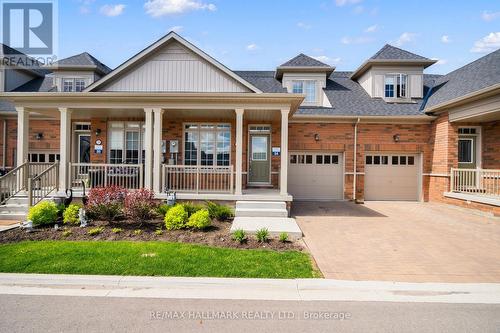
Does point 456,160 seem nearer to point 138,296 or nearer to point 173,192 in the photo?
point 173,192

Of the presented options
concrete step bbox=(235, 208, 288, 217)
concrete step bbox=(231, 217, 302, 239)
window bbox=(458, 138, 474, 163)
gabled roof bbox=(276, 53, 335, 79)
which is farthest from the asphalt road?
gabled roof bbox=(276, 53, 335, 79)

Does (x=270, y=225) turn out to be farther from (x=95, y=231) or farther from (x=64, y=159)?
(x=64, y=159)

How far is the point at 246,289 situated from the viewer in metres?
4.37

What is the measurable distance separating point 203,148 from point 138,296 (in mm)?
8698

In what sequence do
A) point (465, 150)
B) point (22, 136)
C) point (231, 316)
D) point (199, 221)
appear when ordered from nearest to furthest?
point (231, 316)
point (199, 221)
point (22, 136)
point (465, 150)

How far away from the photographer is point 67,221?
7.58m

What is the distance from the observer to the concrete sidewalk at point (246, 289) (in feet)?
13.6

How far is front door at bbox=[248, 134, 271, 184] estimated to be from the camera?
12.7 metres

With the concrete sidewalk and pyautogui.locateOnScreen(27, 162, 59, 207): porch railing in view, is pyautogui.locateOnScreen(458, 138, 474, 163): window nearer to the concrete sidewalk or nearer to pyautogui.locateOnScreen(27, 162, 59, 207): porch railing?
the concrete sidewalk

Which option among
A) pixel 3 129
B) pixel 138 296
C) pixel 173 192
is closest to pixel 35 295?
pixel 138 296

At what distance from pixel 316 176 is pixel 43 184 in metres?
10.4

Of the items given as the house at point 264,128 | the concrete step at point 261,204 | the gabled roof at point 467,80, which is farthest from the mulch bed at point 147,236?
the gabled roof at point 467,80

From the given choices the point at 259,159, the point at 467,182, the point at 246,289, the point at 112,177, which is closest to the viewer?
the point at 246,289

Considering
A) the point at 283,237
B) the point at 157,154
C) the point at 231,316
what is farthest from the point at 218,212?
the point at 231,316
